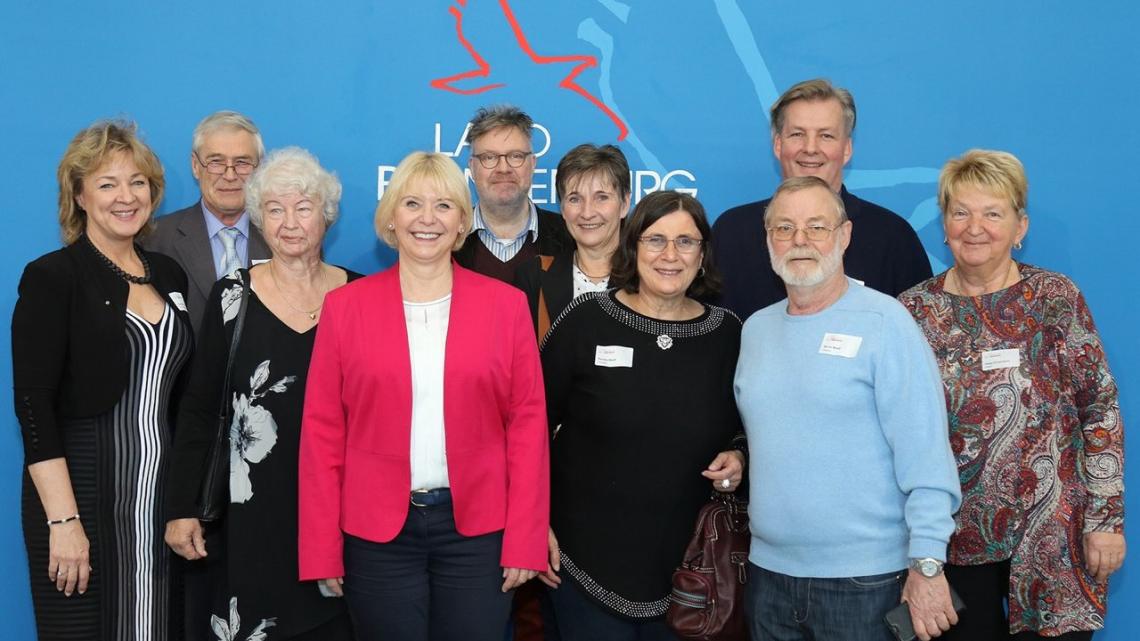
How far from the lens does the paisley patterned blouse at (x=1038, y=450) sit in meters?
2.55

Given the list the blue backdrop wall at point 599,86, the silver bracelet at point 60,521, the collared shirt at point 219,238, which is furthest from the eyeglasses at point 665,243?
the silver bracelet at point 60,521

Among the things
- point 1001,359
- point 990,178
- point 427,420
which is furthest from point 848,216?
point 427,420

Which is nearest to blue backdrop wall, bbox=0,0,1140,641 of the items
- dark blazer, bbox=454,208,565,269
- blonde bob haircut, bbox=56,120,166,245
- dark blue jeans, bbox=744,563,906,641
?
dark blazer, bbox=454,208,565,269

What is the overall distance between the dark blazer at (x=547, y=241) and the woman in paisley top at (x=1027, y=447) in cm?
137

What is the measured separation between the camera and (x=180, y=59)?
12.8ft

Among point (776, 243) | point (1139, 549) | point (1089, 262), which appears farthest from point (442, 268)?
point (1139, 549)

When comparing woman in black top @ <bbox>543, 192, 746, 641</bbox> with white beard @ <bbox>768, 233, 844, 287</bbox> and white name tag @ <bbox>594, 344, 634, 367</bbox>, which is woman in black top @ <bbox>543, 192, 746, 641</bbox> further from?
white beard @ <bbox>768, 233, 844, 287</bbox>

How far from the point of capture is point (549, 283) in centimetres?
313

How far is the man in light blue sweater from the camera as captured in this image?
2.21 m

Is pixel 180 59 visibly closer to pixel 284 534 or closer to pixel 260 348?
pixel 260 348

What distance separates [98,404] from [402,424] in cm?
95

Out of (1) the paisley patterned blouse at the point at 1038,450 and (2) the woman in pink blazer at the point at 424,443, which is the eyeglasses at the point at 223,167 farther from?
(1) the paisley patterned blouse at the point at 1038,450

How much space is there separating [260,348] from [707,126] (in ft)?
7.03

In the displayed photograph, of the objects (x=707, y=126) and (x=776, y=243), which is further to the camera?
(x=707, y=126)
